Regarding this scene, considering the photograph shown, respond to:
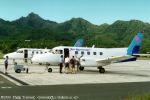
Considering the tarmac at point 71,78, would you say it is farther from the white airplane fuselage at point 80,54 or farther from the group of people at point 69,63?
the white airplane fuselage at point 80,54

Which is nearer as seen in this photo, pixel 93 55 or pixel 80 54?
pixel 80 54

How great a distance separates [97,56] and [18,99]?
71.5 feet

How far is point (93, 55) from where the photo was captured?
37312mm

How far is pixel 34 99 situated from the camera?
16438mm

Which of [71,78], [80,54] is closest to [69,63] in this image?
[80,54]

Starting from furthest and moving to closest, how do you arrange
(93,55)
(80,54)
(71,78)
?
(93,55) < (80,54) < (71,78)

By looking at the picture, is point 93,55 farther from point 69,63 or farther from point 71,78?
point 71,78

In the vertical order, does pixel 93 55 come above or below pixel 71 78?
above

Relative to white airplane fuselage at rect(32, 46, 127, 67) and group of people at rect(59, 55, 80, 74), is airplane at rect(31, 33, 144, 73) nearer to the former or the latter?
white airplane fuselage at rect(32, 46, 127, 67)

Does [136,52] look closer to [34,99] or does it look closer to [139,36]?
[139,36]

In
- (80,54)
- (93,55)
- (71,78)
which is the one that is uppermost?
(80,54)

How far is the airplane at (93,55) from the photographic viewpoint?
36344mm

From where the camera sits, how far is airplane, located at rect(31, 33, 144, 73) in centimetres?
3634

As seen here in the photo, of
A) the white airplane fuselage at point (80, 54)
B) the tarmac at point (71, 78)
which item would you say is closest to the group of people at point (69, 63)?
the white airplane fuselage at point (80, 54)
